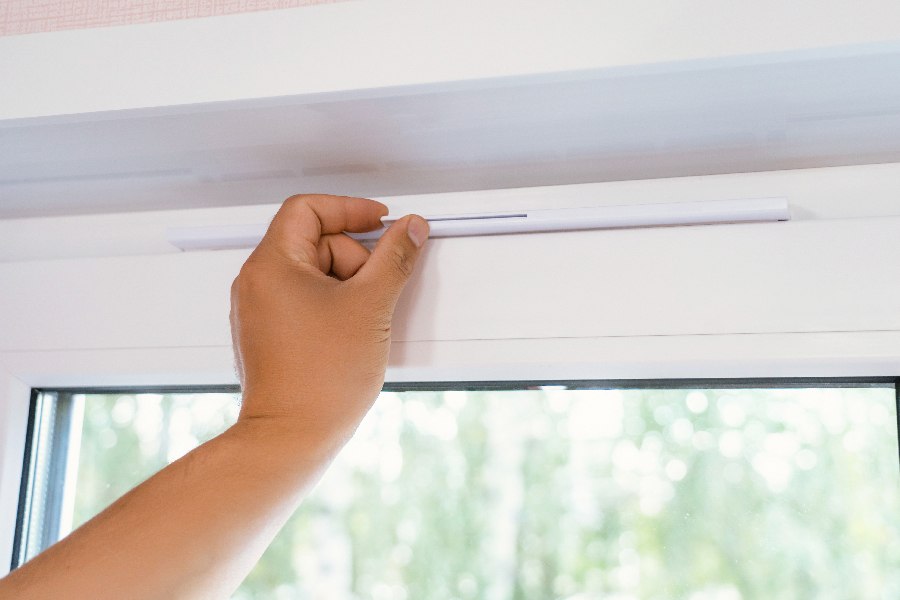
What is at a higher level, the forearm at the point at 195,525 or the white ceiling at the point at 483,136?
the white ceiling at the point at 483,136

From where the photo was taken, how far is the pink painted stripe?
1.81 feet

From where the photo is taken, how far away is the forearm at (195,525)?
45cm

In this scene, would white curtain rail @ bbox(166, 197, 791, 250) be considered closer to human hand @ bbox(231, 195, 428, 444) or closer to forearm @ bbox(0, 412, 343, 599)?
human hand @ bbox(231, 195, 428, 444)

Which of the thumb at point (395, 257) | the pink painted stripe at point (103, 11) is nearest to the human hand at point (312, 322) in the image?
the thumb at point (395, 257)

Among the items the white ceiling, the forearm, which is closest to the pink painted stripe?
the white ceiling

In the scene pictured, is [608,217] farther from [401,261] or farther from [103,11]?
[103,11]

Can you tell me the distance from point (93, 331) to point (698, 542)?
0.49 metres

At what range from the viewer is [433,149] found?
0.56 meters

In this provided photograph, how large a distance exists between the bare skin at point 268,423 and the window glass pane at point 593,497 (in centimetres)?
17

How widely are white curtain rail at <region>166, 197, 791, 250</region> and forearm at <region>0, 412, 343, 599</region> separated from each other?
0.54 ft

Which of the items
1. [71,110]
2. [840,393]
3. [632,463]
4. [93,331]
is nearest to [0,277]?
[93,331]

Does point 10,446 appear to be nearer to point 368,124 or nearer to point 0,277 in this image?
point 0,277

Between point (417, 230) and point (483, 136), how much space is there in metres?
0.08

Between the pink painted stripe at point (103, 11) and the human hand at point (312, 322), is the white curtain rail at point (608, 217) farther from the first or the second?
the pink painted stripe at point (103, 11)
